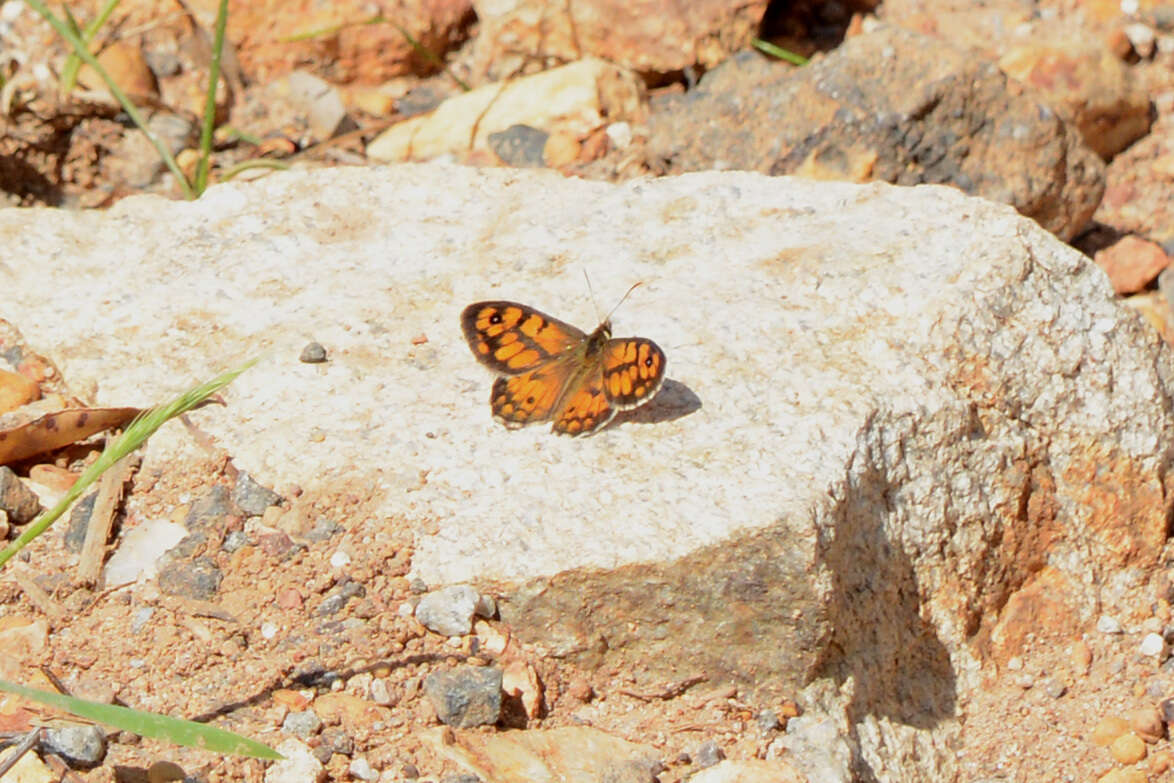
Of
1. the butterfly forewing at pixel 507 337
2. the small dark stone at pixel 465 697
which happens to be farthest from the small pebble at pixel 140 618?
the butterfly forewing at pixel 507 337

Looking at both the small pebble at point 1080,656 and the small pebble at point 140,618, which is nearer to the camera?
the small pebble at point 140,618

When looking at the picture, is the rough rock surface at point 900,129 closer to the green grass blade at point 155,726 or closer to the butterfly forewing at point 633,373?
the butterfly forewing at point 633,373

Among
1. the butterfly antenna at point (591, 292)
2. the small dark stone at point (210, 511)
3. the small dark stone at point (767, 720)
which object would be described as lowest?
the small dark stone at point (210, 511)

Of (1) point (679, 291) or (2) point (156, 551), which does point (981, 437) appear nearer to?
(1) point (679, 291)

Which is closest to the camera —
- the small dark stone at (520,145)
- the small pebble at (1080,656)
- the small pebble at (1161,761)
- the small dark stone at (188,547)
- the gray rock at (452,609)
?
the gray rock at (452,609)

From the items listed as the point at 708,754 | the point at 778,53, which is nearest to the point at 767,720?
the point at 708,754

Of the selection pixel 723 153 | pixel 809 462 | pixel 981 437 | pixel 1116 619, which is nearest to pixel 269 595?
pixel 809 462

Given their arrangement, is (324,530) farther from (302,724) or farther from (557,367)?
(557,367)
